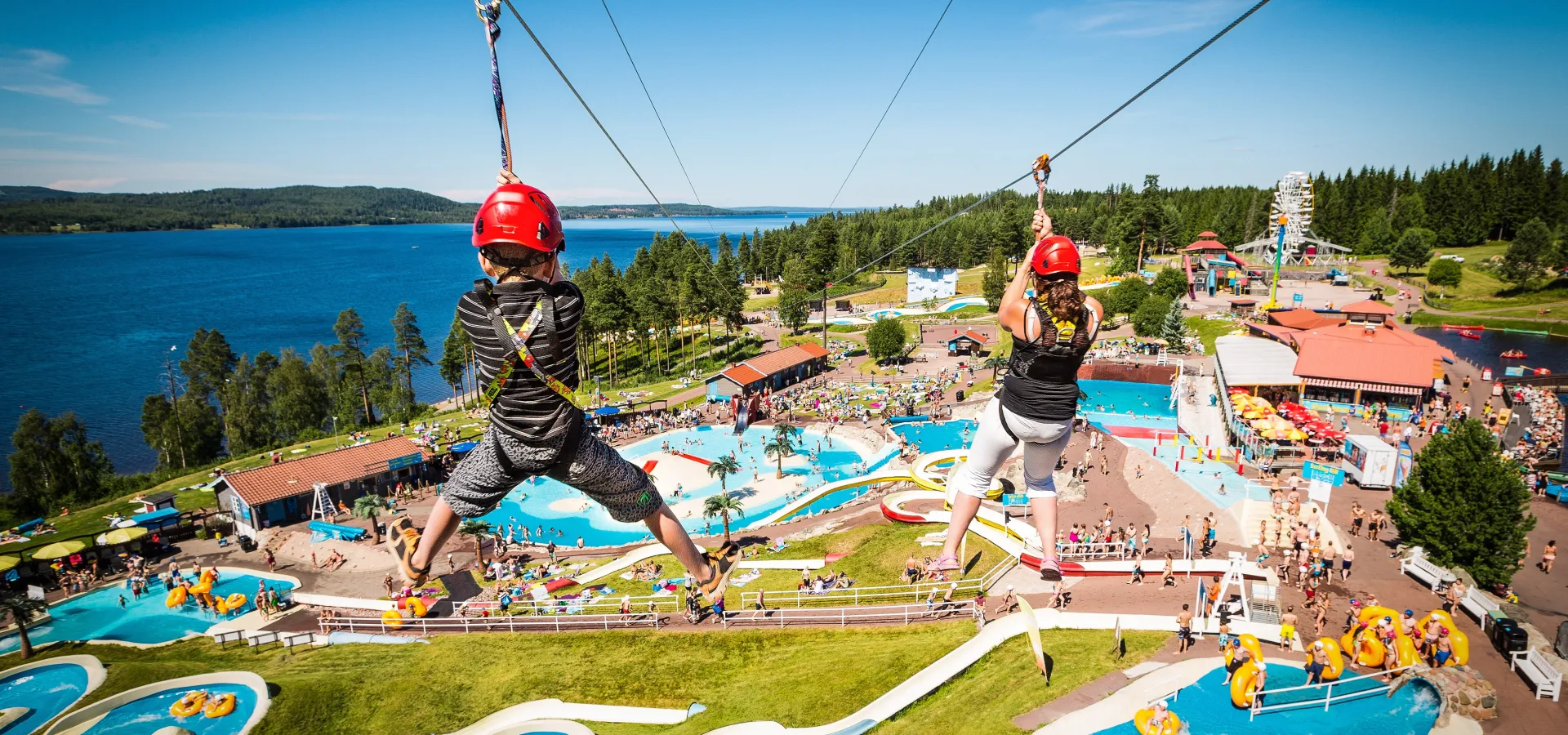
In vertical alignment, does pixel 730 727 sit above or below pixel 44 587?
above

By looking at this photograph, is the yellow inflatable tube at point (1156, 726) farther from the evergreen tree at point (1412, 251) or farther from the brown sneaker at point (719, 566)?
the evergreen tree at point (1412, 251)

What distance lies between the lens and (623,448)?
42562mm

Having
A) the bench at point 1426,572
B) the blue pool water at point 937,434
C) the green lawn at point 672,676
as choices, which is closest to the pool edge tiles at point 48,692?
the green lawn at point 672,676

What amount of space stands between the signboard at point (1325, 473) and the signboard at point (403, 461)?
40074 mm

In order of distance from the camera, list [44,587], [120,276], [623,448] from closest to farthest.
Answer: [44,587], [623,448], [120,276]

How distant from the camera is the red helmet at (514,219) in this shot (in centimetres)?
437

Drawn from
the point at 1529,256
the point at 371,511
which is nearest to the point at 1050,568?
the point at 371,511

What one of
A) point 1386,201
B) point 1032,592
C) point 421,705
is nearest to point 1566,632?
point 1032,592

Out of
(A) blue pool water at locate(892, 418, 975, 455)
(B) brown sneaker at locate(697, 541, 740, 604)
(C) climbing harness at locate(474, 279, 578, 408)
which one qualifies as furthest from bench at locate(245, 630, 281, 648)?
(A) blue pool water at locate(892, 418, 975, 455)

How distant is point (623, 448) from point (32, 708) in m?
26.3

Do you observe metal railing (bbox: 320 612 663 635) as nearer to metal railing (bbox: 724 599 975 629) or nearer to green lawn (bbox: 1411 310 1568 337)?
metal railing (bbox: 724 599 975 629)

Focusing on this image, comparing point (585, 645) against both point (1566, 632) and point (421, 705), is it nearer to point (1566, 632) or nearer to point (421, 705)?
point (421, 705)

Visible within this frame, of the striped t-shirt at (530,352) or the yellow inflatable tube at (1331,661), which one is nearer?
the striped t-shirt at (530,352)

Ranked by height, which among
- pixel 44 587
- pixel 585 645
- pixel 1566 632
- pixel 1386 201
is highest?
pixel 1386 201
